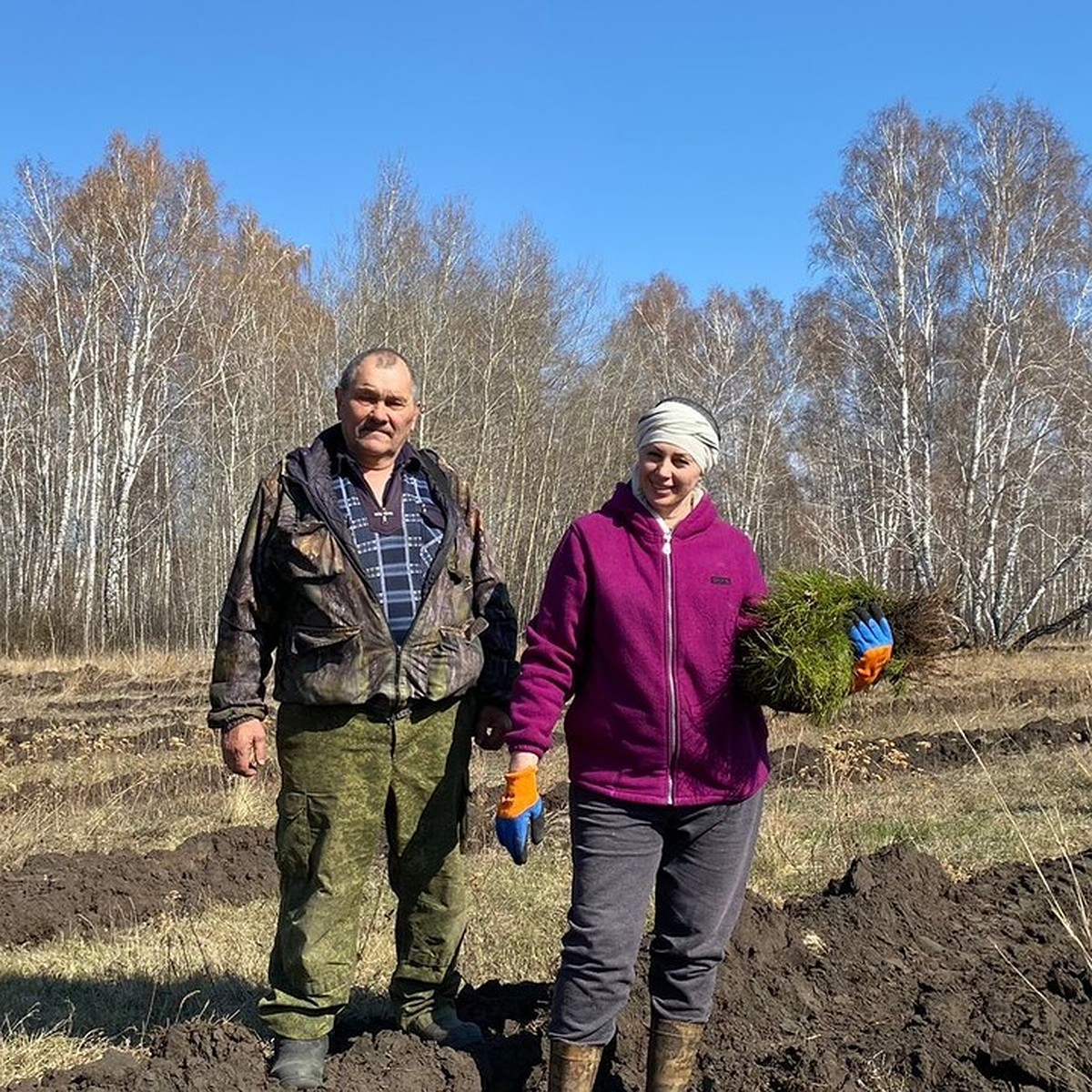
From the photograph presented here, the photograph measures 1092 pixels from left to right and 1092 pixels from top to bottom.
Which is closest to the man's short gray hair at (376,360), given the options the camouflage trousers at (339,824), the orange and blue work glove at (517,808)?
the camouflage trousers at (339,824)

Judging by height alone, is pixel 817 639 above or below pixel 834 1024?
above

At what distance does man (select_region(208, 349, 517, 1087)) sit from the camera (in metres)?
3.20

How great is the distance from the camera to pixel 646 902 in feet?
9.70

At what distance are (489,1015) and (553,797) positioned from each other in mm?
4099

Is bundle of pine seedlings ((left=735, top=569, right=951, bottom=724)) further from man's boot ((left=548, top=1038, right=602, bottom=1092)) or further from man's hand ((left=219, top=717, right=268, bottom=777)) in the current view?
man's hand ((left=219, top=717, right=268, bottom=777))

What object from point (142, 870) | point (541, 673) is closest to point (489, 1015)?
point (541, 673)

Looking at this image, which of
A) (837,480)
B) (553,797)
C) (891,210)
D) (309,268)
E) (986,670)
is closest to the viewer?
(553,797)

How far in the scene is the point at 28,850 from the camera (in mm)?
6738

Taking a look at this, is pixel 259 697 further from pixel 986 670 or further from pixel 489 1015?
pixel 986 670

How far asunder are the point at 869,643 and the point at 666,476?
73cm

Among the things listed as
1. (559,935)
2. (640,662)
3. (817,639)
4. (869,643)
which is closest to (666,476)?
(640,662)

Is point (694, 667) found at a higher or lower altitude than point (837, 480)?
lower

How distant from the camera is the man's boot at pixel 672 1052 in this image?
291cm

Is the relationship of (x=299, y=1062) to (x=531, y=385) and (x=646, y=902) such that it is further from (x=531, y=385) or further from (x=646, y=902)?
(x=531, y=385)
